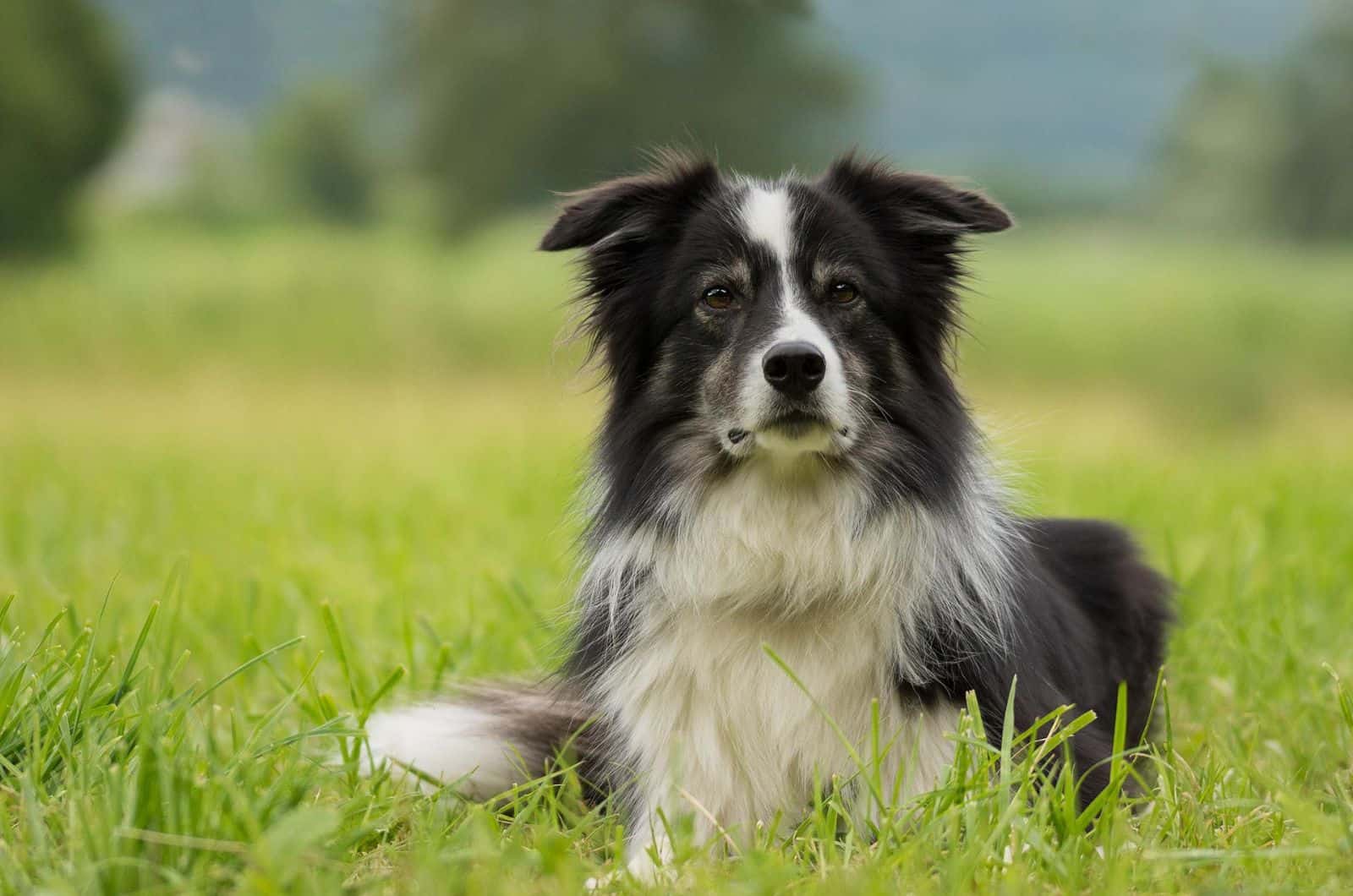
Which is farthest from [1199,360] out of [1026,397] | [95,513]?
[95,513]

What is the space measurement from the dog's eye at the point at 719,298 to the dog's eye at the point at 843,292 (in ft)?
0.86

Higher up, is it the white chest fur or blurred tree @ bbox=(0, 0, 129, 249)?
blurred tree @ bbox=(0, 0, 129, 249)

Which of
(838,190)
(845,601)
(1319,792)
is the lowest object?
(1319,792)

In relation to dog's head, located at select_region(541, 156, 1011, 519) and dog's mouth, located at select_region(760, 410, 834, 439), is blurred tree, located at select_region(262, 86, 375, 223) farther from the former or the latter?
dog's mouth, located at select_region(760, 410, 834, 439)

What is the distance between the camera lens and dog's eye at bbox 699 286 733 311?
3.49m

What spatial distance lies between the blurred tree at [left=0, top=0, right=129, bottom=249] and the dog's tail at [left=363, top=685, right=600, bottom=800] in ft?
32.5

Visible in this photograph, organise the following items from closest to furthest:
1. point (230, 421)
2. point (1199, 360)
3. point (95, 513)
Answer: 1. point (95, 513)
2. point (230, 421)
3. point (1199, 360)

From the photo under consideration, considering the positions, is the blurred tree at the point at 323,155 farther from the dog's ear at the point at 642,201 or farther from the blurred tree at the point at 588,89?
the dog's ear at the point at 642,201

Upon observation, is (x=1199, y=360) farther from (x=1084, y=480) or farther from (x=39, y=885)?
(x=39, y=885)

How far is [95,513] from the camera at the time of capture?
774 centimetres

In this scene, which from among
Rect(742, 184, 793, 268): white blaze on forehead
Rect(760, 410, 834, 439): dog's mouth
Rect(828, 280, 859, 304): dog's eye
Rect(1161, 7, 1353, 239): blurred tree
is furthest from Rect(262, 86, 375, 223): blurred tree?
Rect(760, 410, 834, 439): dog's mouth

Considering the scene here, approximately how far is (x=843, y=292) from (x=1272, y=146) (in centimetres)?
1217

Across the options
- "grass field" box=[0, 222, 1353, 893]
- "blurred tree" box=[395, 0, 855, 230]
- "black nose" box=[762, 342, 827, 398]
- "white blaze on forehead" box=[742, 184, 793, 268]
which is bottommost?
"grass field" box=[0, 222, 1353, 893]

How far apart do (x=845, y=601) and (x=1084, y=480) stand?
5.74 meters
